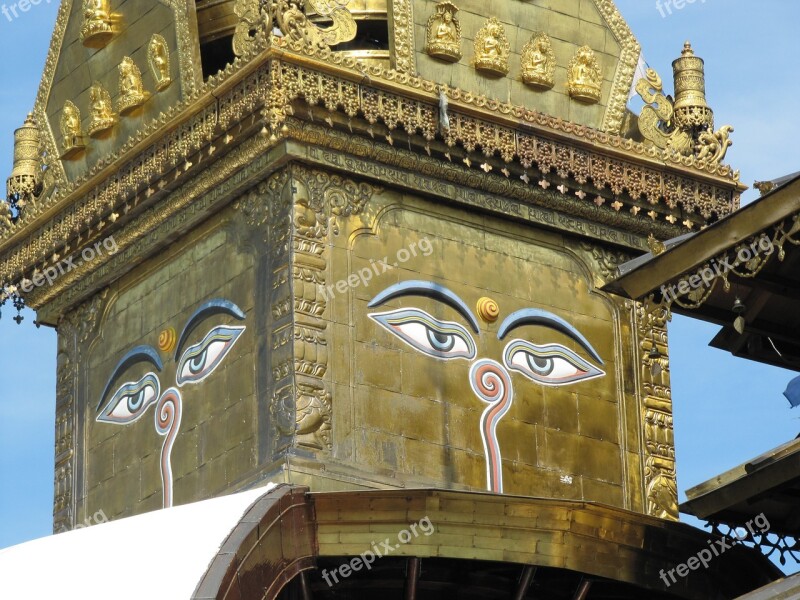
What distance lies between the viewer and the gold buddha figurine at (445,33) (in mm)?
30438

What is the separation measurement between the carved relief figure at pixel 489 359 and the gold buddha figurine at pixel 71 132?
220 inches

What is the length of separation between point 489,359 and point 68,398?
245 inches

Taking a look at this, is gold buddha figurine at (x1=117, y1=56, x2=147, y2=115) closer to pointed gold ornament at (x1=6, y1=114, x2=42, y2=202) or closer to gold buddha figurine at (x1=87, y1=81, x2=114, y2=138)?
gold buddha figurine at (x1=87, y1=81, x2=114, y2=138)

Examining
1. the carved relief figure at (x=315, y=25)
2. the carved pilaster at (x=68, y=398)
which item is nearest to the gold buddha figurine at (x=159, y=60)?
the carved relief figure at (x=315, y=25)

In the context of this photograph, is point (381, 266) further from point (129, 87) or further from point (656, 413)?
point (129, 87)

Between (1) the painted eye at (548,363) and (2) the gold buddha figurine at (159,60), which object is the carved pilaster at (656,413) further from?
(2) the gold buddha figurine at (159,60)

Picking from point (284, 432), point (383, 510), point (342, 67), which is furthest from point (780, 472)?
point (342, 67)

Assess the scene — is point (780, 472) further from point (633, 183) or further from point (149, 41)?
point (149, 41)

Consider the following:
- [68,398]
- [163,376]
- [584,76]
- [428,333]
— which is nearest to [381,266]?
[428,333]

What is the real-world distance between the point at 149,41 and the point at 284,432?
20.9 ft

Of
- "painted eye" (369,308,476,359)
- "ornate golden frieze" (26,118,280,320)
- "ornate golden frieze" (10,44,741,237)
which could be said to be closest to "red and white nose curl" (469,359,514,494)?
"painted eye" (369,308,476,359)

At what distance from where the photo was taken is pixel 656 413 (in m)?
30.8

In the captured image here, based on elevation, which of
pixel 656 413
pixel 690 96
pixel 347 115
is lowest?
pixel 656 413

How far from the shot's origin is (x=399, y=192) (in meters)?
29.9
